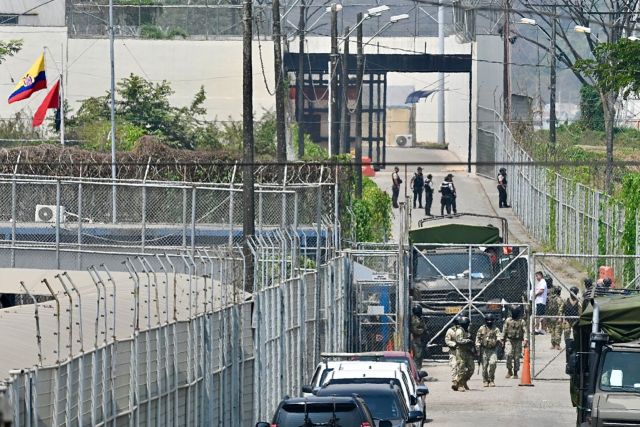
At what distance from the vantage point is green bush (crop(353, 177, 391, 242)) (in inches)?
1725

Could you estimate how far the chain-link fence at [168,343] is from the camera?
1217 centimetres

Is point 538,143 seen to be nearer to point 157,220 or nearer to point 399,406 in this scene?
point 157,220

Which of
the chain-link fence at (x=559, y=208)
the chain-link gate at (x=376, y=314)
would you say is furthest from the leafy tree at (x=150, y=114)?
the chain-link gate at (x=376, y=314)

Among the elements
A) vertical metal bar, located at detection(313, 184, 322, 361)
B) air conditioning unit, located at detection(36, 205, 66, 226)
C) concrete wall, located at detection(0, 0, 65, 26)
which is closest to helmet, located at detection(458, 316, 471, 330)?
vertical metal bar, located at detection(313, 184, 322, 361)

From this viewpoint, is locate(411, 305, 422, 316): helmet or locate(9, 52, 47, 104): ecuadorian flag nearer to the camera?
locate(411, 305, 422, 316): helmet

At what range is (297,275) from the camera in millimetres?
23453

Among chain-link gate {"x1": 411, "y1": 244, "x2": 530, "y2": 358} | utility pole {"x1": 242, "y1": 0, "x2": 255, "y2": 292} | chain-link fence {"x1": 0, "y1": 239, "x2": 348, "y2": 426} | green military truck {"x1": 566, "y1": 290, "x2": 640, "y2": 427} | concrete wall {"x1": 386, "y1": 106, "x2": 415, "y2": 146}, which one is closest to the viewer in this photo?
chain-link fence {"x1": 0, "y1": 239, "x2": 348, "y2": 426}

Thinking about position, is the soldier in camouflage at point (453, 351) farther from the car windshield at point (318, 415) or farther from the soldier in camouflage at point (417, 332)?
the car windshield at point (318, 415)

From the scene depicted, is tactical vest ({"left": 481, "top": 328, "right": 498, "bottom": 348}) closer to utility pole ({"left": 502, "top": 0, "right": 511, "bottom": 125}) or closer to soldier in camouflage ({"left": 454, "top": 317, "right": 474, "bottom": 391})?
soldier in camouflage ({"left": 454, "top": 317, "right": 474, "bottom": 391})

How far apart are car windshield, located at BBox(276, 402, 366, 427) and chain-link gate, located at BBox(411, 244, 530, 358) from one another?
14.0m

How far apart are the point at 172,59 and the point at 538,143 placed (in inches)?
864

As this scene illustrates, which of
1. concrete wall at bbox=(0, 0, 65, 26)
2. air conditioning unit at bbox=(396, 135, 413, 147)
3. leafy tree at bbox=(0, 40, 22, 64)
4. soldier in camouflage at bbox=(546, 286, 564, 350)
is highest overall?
concrete wall at bbox=(0, 0, 65, 26)

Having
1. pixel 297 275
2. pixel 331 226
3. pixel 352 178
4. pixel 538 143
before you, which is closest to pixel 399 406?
pixel 297 275

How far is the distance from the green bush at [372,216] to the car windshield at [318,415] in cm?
2660
